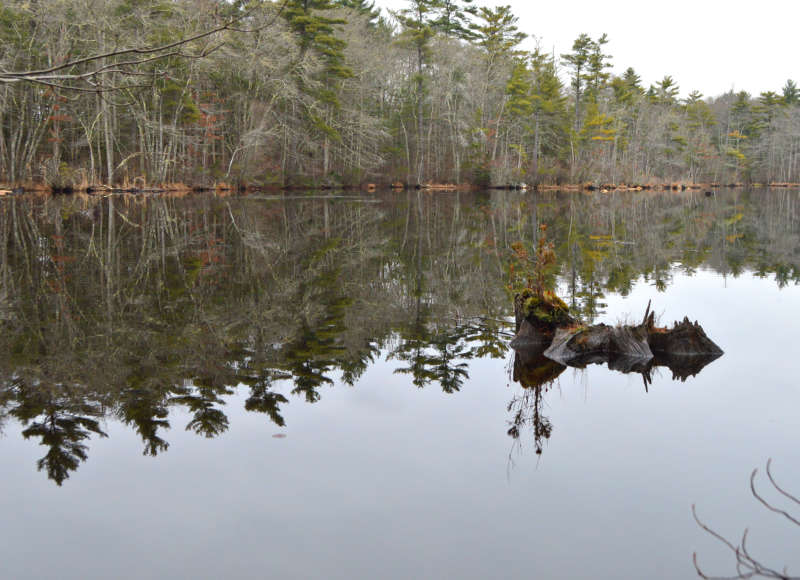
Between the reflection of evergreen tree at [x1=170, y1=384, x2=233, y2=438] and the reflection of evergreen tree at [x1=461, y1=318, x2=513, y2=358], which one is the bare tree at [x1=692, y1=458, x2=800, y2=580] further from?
the reflection of evergreen tree at [x1=461, y1=318, x2=513, y2=358]

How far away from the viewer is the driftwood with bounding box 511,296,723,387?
671 centimetres

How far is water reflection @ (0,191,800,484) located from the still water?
0.04m

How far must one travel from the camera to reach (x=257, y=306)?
8773 millimetres

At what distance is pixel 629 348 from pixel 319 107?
129 ft

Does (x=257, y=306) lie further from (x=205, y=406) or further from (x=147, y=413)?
(x=147, y=413)

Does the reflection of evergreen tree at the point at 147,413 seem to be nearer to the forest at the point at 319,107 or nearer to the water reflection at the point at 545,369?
the water reflection at the point at 545,369

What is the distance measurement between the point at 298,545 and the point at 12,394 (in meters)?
3.39

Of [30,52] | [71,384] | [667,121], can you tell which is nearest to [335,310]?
[71,384]

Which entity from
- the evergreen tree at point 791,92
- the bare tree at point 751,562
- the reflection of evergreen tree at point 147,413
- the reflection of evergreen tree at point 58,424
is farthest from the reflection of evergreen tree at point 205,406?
the evergreen tree at point 791,92

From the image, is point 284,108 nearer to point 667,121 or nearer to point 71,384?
point 71,384

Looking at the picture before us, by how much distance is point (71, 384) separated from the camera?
18.4ft

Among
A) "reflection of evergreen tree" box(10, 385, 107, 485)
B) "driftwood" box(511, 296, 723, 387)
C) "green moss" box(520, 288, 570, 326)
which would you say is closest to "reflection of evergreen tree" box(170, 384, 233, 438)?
"reflection of evergreen tree" box(10, 385, 107, 485)

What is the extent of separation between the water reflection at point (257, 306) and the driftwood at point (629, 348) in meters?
0.14

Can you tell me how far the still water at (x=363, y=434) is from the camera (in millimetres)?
3309
